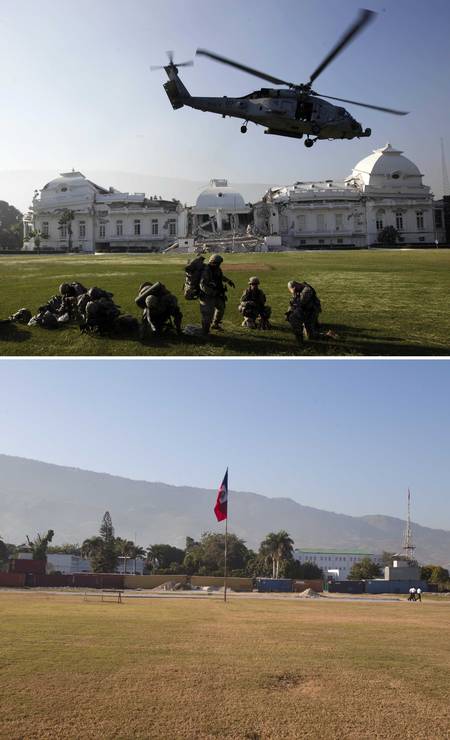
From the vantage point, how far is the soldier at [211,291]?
21.0m

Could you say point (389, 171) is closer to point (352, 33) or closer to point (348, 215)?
→ point (348, 215)

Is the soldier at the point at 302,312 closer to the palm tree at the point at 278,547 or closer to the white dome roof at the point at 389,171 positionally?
the palm tree at the point at 278,547

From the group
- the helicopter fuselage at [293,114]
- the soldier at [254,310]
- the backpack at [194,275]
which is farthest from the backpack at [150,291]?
the helicopter fuselage at [293,114]

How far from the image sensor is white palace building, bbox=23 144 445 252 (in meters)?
143

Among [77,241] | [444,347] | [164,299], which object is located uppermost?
[77,241]

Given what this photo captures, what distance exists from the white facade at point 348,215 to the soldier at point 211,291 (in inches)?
4789

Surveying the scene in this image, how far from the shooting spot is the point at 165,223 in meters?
147

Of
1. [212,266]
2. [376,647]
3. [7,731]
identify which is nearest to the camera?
[7,731]

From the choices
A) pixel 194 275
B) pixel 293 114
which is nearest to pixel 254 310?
pixel 194 275

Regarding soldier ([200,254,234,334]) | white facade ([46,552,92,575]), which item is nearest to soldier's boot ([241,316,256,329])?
soldier ([200,254,234,334])

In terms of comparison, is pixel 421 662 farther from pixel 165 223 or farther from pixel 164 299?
pixel 165 223

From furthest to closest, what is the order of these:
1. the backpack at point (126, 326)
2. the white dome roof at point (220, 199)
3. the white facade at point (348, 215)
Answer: the white dome roof at point (220, 199), the white facade at point (348, 215), the backpack at point (126, 326)

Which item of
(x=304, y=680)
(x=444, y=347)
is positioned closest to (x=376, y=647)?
(x=304, y=680)

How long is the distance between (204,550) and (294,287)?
355 ft
